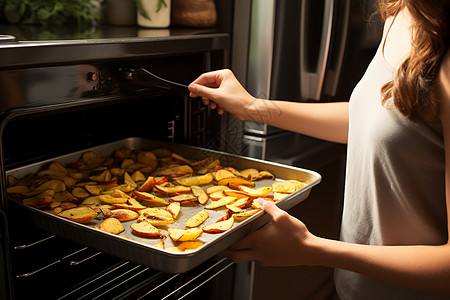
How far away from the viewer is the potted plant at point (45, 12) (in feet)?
4.44

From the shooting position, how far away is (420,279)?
0.84m

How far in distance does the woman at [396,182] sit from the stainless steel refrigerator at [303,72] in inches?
14.6

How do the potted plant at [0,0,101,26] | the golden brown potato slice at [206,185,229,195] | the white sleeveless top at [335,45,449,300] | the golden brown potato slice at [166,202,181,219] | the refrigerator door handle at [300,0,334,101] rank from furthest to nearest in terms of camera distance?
1. the refrigerator door handle at [300,0,334,101]
2. the potted plant at [0,0,101,26]
3. the golden brown potato slice at [206,185,229,195]
4. the golden brown potato slice at [166,202,181,219]
5. the white sleeveless top at [335,45,449,300]

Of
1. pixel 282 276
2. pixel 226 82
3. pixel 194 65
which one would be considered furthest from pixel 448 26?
pixel 282 276

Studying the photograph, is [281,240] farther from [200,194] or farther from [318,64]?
[318,64]

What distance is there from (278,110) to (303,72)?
36 centimetres

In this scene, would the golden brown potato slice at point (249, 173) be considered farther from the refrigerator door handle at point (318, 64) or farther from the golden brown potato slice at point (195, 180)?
the refrigerator door handle at point (318, 64)

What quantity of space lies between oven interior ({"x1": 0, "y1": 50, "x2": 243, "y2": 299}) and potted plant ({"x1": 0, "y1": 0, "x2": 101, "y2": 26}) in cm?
29

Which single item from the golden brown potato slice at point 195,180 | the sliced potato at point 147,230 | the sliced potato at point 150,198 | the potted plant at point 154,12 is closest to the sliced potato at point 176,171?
the golden brown potato slice at point 195,180

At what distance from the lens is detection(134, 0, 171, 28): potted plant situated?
55.1 inches

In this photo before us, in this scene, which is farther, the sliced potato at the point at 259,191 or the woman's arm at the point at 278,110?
the woman's arm at the point at 278,110

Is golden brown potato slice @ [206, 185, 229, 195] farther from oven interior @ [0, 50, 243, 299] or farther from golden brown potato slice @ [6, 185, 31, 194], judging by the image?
golden brown potato slice @ [6, 185, 31, 194]

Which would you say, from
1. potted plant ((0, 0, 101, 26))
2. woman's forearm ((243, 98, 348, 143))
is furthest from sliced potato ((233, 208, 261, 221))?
potted plant ((0, 0, 101, 26))

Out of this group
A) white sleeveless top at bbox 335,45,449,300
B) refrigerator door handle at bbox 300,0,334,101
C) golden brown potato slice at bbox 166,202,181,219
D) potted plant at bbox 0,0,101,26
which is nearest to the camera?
white sleeveless top at bbox 335,45,449,300
